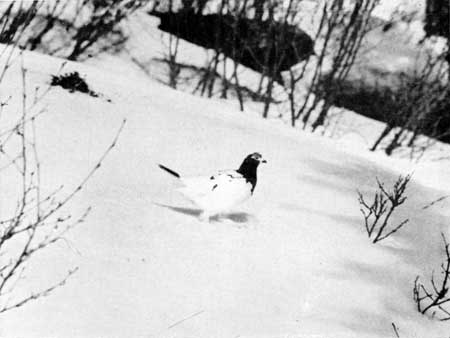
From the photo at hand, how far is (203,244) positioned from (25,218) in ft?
3.41

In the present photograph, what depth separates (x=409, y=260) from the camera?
398cm

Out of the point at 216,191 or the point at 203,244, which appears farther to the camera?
the point at 216,191

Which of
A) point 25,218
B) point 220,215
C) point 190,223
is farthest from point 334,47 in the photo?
point 25,218

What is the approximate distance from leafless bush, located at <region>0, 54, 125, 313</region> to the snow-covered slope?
64mm

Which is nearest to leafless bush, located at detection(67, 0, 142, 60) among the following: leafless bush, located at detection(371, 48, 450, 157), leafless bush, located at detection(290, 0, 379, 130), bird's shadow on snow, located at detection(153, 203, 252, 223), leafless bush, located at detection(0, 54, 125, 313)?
leafless bush, located at detection(290, 0, 379, 130)

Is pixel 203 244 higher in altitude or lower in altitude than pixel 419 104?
higher

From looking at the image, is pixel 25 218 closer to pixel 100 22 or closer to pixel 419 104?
pixel 100 22

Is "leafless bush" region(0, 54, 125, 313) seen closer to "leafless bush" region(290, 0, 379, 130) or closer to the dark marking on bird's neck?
the dark marking on bird's neck

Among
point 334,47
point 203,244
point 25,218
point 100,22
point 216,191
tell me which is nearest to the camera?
point 25,218

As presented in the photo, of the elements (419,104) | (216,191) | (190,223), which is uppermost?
(216,191)

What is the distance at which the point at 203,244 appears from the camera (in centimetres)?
340

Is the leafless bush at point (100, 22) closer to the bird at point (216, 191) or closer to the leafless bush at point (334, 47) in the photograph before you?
the leafless bush at point (334, 47)

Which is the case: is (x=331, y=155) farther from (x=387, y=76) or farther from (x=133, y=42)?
(x=387, y=76)

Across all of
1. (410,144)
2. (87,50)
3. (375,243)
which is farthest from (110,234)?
(410,144)
